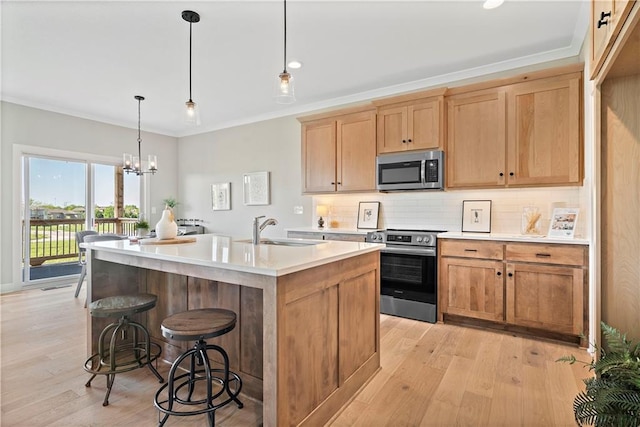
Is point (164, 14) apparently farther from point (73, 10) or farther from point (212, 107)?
point (212, 107)

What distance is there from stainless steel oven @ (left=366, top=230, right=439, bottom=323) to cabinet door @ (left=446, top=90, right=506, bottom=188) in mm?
735

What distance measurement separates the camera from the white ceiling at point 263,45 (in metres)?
2.65

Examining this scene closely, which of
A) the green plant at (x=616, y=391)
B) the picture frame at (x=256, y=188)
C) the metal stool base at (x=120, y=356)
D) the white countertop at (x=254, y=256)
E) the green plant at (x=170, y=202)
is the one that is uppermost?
the picture frame at (x=256, y=188)

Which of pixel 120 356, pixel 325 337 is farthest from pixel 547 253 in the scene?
pixel 120 356

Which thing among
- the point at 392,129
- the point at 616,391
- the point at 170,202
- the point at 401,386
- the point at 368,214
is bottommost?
the point at 401,386

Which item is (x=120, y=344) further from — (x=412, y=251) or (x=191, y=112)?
(x=412, y=251)

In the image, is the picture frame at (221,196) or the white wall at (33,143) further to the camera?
the picture frame at (221,196)

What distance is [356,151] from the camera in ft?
14.0

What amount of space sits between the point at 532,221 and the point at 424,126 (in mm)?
1493

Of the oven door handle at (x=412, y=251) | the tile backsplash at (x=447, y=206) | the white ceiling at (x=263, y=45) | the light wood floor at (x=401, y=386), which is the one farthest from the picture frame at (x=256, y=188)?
the light wood floor at (x=401, y=386)

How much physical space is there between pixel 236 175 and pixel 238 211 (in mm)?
646

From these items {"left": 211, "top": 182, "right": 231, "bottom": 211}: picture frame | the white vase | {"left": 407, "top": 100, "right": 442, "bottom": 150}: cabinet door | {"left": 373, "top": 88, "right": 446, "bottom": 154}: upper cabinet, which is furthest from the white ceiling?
{"left": 211, "top": 182, "right": 231, "bottom": 211}: picture frame

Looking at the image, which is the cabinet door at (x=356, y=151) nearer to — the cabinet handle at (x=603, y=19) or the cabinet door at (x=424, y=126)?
the cabinet door at (x=424, y=126)

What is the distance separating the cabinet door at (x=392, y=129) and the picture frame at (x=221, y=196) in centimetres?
312
